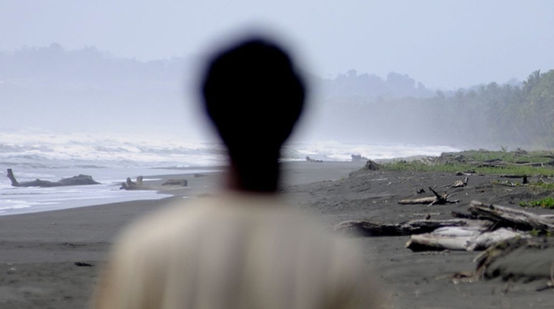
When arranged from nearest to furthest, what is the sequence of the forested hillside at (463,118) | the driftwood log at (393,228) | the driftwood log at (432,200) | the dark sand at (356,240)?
1. the dark sand at (356,240)
2. the driftwood log at (393,228)
3. the driftwood log at (432,200)
4. the forested hillside at (463,118)

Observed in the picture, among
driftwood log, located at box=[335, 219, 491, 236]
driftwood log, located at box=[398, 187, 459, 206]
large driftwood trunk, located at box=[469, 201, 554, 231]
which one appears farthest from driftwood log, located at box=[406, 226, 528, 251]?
driftwood log, located at box=[398, 187, 459, 206]

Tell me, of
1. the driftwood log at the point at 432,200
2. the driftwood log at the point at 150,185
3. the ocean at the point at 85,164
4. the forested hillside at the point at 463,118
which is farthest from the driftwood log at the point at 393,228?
the forested hillside at the point at 463,118

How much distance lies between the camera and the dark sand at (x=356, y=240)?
7.70 metres

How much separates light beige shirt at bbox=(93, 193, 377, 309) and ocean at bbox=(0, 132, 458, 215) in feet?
0.65

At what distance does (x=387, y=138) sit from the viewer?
484ft

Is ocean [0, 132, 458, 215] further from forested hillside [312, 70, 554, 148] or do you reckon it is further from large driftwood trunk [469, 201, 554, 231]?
forested hillside [312, 70, 554, 148]

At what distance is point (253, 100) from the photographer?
84.5 inches

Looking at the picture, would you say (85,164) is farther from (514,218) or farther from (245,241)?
(245,241)

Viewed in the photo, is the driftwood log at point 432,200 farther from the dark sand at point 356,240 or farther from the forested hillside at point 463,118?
the forested hillside at point 463,118

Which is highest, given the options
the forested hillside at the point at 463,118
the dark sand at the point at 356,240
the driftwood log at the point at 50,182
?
the forested hillside at the point at 463,118

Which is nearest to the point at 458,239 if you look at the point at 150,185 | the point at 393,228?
the point at 393,228

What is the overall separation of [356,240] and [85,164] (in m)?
34.5

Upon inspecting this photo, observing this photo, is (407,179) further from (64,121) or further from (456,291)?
(64,121)

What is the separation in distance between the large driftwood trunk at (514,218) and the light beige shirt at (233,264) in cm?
792
